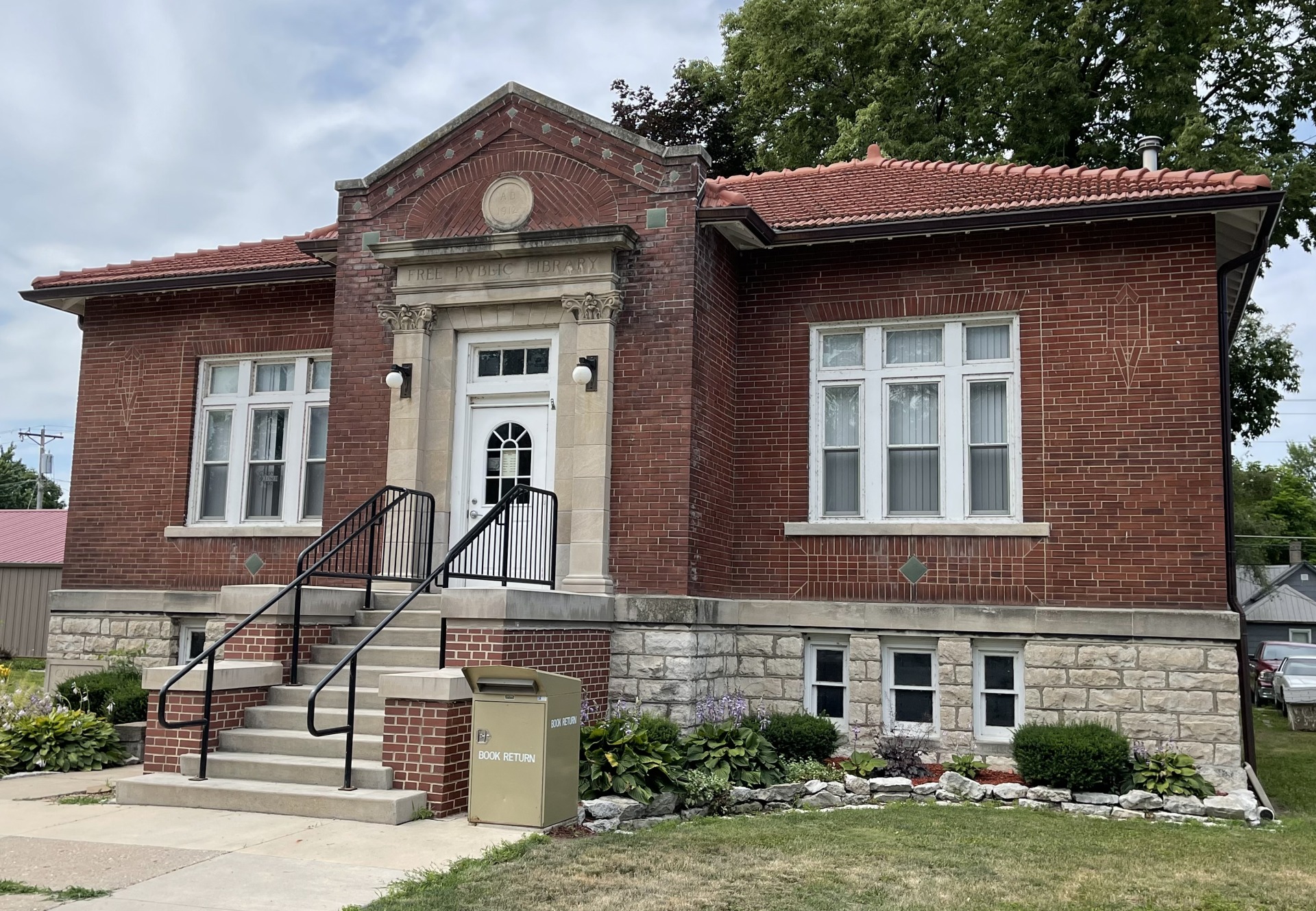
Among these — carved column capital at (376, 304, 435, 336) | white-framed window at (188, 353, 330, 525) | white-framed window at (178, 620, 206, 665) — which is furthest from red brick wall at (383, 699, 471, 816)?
white-framed window at (178, 620, 206, 665)

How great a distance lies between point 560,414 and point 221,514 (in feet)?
16.8

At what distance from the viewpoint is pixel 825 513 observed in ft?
39.8

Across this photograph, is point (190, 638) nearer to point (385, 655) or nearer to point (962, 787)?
point (385, 655)

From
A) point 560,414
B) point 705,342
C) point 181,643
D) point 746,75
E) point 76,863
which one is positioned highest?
point 746,75

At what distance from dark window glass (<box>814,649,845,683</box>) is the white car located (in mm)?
13435

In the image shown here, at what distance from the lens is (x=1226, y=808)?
9727 millimetres

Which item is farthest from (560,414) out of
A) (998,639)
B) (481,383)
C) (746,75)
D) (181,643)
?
(746,75)

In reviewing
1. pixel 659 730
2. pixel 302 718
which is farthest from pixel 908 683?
pixel 302 718

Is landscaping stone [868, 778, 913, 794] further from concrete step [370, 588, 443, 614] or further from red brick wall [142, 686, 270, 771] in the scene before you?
red brick wall [142, 686, 270, 771]

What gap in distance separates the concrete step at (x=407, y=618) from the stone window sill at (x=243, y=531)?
8.09ft

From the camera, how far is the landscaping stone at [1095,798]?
9.99 m

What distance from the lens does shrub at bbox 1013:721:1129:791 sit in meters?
10.1

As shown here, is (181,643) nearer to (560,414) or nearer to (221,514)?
(221,514)

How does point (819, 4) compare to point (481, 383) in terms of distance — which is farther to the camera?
point (819, 4)
